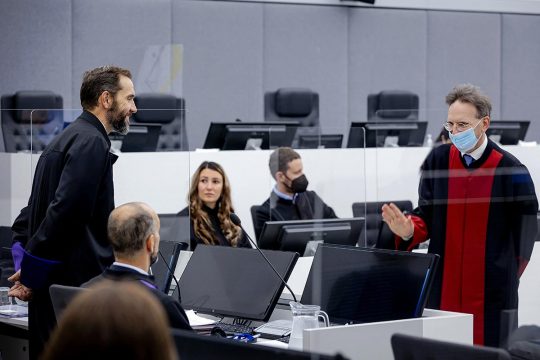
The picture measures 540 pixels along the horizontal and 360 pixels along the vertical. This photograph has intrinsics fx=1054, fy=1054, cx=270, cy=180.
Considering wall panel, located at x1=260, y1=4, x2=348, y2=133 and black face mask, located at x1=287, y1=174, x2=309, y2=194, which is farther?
wall panel, located at x1=260, y1=4, x2=348, y2=133

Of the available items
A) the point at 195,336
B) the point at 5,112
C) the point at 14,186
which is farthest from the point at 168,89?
the point at 195,336

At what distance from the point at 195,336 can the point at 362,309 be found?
1370mm

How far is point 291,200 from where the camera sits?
20.1 ft

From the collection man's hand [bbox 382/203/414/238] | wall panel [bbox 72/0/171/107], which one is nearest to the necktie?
man's hand [bbox 382/203/414/238]

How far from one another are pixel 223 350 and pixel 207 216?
3.21 m

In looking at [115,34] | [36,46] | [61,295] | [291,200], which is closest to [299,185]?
[291,200]

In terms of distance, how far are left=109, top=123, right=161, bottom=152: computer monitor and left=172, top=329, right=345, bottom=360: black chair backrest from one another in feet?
11.1

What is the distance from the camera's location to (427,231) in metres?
3.76

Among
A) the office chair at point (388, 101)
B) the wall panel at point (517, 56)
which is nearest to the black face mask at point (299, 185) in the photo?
the office chair at point (388, 101)

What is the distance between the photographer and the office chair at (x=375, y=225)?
17.7ft

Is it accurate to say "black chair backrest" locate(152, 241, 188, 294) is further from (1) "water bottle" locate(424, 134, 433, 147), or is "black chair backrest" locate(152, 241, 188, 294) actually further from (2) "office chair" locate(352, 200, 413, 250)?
(1) "water bottle" locate(424, 134, 433, 147)

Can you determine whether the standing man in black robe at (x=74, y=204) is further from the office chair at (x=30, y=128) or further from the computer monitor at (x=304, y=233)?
the office chair at (x=30, y=128)

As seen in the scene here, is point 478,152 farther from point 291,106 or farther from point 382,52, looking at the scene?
point 382,52

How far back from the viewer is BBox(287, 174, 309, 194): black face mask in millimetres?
6137
